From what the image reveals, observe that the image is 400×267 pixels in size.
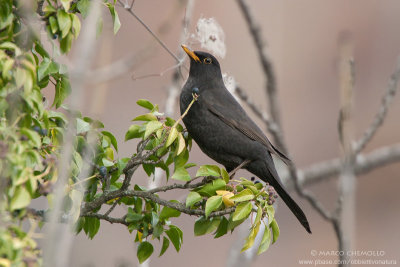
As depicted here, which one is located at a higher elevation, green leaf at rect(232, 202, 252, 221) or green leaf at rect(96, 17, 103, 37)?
green leaf at rect(96, 17, 103, 37)

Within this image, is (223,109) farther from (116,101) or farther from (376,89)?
(376,89)

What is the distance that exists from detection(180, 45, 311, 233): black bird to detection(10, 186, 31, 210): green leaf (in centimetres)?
190

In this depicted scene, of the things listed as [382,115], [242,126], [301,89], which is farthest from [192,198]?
[301,89]

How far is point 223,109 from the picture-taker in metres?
4.71

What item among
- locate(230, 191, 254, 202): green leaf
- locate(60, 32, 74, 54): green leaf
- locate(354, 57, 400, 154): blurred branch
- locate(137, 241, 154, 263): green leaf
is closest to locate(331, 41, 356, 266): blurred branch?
locate(354, 57, 400, 154): blurred branch

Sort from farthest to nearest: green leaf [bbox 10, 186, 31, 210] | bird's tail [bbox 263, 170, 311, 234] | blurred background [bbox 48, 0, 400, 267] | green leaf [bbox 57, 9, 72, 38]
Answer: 1. blurred background [bbox 48, 0, 400, 267]
2. bird's tail [bbox 263, 170, 311, 234]
3. green leaf [bbox 57, 9, 72, 38]
4. green leaf [bbox 10, 186, 31, 210]

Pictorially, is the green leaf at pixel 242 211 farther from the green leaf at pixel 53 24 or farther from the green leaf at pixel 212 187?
the green leaf at pixel 53 24

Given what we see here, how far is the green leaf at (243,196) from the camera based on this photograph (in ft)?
10.3

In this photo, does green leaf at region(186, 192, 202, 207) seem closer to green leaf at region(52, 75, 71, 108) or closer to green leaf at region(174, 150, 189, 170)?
green leaf at region(174, 150, 189, 170)

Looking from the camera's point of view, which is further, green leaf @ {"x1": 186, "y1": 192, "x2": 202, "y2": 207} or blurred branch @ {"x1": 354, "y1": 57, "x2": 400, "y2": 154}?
blurred branch @ {"x1": 354, "y1": 57, "x2": 400, "y2": 154}

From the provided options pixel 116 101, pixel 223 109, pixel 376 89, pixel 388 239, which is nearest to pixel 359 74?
pixel 376 89

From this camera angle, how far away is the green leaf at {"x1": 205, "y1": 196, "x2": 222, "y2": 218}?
3.19m

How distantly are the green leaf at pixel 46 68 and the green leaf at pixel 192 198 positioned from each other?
95 centimetres

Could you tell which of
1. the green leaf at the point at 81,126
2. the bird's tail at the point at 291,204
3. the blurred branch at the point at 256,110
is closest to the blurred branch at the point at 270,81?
the blurred branch at the point at 256,110
